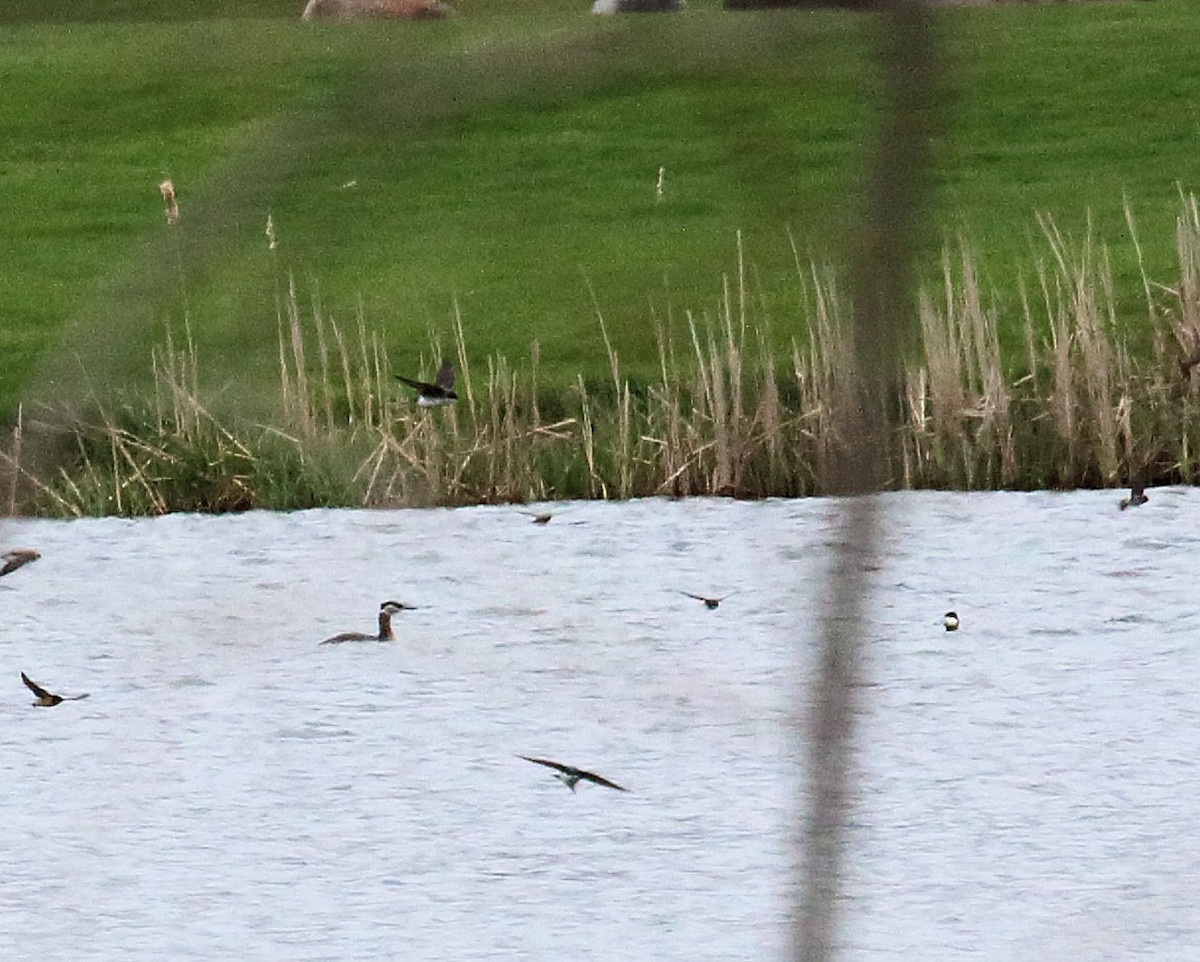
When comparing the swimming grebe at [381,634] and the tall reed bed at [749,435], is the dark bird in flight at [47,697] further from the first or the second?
the tall reed bed at [749,435]

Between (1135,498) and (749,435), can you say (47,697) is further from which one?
(1135,498)

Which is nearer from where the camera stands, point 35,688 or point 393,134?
point 393,134

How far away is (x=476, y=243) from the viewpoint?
87 centimetres

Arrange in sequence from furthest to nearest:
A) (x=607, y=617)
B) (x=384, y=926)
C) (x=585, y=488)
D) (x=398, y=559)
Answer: (x=585, y=488) < (x=398, y=559) < (x=607, y=617) < (x=384, y=926)

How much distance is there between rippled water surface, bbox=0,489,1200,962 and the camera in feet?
6.73

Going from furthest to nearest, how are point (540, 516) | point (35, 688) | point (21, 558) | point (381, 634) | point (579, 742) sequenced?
1. point (540, 516)
2. point (21, 558)
3. point (381, 634)
4. point (35, 688)
5. point (579, 742)

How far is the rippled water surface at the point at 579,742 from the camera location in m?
2.05

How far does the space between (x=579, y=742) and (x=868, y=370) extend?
213 cm

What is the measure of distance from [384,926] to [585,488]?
69.8 inches

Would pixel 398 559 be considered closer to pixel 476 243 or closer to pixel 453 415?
pixel 453 415

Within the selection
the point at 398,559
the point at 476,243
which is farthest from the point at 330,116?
the point at 398,559

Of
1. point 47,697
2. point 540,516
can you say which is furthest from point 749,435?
point 47,697

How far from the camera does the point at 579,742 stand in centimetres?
260

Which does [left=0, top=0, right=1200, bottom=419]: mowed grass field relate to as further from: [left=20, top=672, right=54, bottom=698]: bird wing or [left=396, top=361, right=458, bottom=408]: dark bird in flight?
[left=396, top=361, right=458, bottom=408]: dark bird in flight
